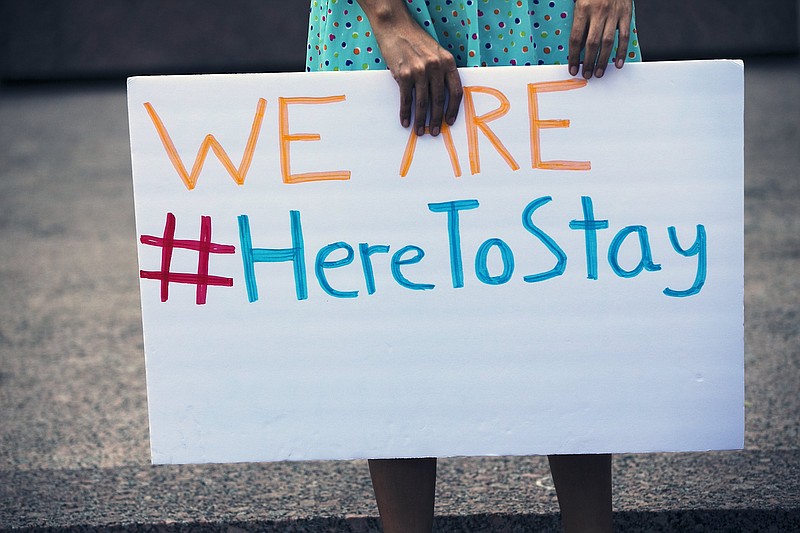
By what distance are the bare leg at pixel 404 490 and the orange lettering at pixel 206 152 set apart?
1.84ft

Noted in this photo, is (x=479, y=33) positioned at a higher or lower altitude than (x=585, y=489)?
higher

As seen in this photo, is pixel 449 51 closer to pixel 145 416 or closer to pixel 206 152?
pixel 206 152

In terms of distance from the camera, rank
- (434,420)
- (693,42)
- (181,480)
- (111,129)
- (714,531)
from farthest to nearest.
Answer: (693,42)
(111,129)
(181,480)
(714,531)
(434,420)

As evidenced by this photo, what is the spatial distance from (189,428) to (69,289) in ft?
9.41

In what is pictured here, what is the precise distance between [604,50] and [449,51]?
26cm

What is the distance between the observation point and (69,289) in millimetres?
4496

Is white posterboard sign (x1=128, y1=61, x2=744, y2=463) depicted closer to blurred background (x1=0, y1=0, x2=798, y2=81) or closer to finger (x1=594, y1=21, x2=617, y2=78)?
finger (x1=594, y1=21, x2=617, y2=78)

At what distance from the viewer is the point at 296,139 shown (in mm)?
1722

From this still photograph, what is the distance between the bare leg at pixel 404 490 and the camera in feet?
6.31

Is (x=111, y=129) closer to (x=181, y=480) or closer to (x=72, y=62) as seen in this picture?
(x=72, y=62)

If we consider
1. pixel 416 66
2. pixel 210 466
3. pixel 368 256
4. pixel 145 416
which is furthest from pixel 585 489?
pixel 145 416

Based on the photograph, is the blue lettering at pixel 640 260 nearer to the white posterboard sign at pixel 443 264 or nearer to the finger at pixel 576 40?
the white posterboard sign at pixel 443 264

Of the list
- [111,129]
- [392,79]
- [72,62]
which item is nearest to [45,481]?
[392,79]

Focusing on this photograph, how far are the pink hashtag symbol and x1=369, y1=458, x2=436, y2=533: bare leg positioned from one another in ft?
1.40
